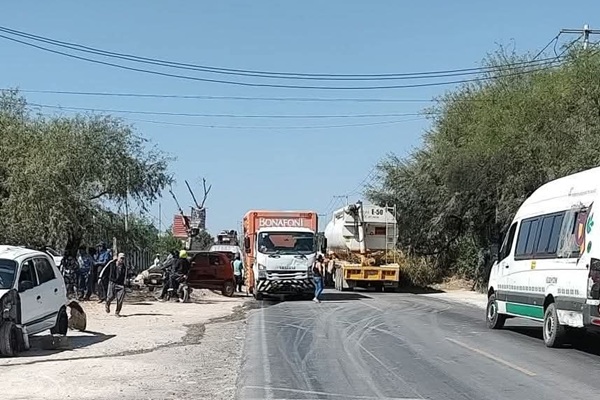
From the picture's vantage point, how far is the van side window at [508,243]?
1986 centimetres

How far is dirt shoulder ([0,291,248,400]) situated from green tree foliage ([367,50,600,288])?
38.1 ft

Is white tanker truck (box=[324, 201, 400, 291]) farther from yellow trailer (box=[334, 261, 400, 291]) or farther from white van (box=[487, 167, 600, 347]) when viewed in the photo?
white van (box=[487, 167, 600, 347])

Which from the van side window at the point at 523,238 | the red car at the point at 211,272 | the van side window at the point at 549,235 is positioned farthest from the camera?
the red car at the point at 211,272

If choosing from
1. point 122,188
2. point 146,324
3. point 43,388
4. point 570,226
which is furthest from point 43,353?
point 122,188

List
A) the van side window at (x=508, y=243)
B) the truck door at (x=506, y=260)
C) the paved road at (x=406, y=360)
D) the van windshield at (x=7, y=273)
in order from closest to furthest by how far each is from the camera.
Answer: the paved road at (x=406, y=360) → the van windshield at (x=7, y=273) → the truck door at (x=506, y=260) → the van side window at (x=508, y=243)

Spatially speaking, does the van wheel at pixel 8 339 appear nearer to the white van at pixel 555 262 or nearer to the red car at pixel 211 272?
the white van at pixel 555 262

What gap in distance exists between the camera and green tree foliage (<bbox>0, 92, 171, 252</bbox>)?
95.7ft

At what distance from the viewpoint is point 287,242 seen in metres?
31.0

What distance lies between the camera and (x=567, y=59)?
3522 centimetres

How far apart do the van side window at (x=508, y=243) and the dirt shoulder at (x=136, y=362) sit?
20.4 ft

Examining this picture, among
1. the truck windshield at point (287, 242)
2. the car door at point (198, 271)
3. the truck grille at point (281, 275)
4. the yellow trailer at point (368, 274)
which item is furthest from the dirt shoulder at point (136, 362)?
the yellow trailer at point (368, 274)

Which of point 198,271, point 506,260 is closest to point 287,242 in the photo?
point 198,271

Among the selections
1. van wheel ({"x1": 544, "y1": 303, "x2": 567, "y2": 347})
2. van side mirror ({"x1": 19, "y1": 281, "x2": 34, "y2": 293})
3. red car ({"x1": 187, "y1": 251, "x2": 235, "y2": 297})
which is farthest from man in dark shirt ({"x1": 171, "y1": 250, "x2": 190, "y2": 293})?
van wheel ({"x1": 544, "y1": 303, "x2": 567, "y2": 347})

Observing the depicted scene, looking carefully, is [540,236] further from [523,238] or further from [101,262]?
[101,262]
